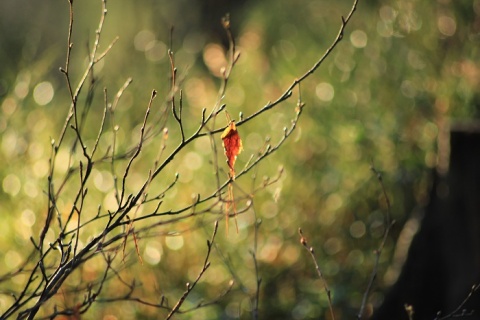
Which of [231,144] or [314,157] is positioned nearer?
[231,144]

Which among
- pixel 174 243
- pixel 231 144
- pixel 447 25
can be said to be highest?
pixel 447 25

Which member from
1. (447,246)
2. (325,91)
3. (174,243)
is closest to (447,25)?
(325,91)

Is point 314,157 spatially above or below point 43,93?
Answer: below

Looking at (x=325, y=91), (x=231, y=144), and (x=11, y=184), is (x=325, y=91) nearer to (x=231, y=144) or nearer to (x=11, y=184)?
(x=11, y=184)

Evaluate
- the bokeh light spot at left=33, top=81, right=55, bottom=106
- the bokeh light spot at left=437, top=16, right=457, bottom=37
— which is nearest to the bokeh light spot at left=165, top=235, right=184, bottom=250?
the bokeh light spot at left=33, top=81, right=55, bottom=106

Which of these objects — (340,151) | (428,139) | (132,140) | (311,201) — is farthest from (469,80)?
(132,140)

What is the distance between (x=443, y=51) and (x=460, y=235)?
Result: 7.52 feet

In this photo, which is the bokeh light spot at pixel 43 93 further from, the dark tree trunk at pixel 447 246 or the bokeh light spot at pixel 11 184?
the dark tree trunk at pixel 447 246

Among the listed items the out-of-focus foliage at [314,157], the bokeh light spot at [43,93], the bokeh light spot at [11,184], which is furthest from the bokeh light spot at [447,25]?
the bokeh light spot at [11,184]

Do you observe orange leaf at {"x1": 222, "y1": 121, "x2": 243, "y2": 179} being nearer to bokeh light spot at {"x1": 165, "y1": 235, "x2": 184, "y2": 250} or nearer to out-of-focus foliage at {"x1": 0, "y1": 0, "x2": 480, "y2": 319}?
out-of-focus foliage at {"x1": 0, "y1": 0, "x2": 480, "y2": 319}

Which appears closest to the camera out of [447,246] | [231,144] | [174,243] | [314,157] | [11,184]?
[231,144]

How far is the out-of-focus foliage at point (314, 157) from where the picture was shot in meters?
5.27

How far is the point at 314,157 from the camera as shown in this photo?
6.55 metres

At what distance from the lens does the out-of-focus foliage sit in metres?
5.27
